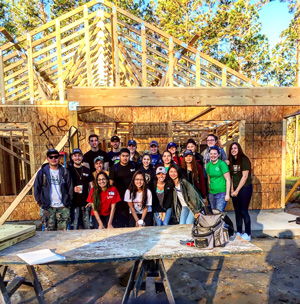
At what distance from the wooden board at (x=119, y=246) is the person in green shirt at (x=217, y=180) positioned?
1.56 m

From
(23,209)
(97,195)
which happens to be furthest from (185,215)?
(23,209)

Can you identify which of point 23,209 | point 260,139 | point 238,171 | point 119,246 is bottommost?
point 23,209

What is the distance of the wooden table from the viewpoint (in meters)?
1.96

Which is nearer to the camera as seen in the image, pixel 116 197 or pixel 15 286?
pixel 15 286

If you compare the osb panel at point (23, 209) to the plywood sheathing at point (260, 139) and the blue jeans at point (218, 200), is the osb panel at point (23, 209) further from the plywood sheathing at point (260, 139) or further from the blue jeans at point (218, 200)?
the blue jeans at point (218, 200)

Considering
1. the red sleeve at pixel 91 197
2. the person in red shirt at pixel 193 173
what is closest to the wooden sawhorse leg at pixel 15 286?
the red sleeve at pixel 91 197

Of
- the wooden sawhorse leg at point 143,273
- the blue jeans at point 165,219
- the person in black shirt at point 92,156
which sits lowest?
the wooden sawhorse leg at point 143,273

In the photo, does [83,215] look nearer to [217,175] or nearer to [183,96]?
[217,175]

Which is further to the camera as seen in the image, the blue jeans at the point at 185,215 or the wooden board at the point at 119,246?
the blue jeans at the point at 185,215

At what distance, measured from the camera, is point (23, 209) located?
6141 millimetres

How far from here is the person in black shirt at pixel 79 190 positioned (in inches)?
150

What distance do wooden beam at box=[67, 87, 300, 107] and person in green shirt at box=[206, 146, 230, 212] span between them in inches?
45.4

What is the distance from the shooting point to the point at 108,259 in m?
1.92

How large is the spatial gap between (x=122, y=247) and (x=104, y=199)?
63.5 inches
